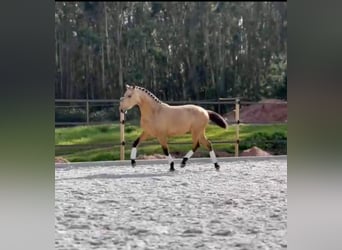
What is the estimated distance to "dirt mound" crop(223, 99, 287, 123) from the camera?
4.87m

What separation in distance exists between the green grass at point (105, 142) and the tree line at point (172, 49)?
1.63ft

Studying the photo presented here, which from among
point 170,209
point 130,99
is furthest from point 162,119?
point 170,209

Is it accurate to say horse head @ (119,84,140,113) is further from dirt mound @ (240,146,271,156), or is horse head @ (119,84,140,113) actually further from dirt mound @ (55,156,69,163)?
dirt mound @ (240,146,271,156)

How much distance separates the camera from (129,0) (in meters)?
5.82

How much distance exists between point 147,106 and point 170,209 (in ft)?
4.84

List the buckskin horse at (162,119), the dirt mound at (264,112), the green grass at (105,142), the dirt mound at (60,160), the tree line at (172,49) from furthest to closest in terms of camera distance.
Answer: the tree line at (172,49) < the dirt mound at (264,112) < the green grass at (105,142) < the dirt mound at (60,160) < the buckskin horse at (162,119)

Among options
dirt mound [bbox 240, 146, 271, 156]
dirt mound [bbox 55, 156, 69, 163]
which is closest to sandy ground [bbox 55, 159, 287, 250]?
dirt mound [bbox 55, 156, 69, 163]

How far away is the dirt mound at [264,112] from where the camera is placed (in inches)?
192

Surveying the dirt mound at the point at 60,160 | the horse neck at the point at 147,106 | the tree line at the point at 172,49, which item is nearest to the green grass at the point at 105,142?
the dirt mound at the point at 60,160

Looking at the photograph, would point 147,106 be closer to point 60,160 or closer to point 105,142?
point 60,160

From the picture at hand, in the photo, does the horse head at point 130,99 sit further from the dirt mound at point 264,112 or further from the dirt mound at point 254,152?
the dirt mound at point 264,112
